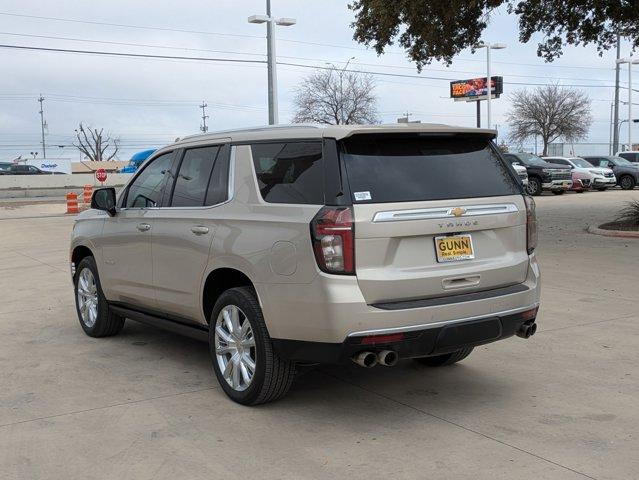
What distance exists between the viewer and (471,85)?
59438mm

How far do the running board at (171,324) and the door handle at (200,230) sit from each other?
0.73 m

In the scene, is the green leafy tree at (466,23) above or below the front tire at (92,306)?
above

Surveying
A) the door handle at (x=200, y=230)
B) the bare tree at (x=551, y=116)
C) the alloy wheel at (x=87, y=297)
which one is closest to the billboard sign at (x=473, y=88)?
the bare tree at (x=551, y=116)

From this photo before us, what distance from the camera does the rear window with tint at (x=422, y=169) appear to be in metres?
4.33

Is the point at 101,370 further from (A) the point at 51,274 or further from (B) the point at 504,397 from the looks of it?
(A) the point at 51,274

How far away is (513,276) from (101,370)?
337cm

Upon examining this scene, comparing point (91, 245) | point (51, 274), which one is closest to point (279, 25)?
point (51, 274)

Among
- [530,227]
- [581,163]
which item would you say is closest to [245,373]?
[530,227]

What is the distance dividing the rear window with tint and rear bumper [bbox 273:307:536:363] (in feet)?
2.66

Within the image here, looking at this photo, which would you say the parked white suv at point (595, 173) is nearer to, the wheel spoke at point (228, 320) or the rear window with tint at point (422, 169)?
the rear window with tint at point (422, 169)

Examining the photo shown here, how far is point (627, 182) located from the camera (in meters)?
34.6

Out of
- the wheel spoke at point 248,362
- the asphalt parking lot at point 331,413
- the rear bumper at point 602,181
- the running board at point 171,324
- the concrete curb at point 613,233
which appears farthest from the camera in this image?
the rear bumper at point 602,181

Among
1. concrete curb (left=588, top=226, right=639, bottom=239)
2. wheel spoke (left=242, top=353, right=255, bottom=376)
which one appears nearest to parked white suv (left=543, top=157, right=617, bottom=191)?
concrete curb (left=588, top=226, right=639, bottom=239)

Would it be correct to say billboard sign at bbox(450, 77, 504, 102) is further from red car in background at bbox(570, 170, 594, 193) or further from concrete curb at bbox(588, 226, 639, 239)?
concrete curb at bbox(588, 226, 639, 239)
